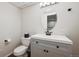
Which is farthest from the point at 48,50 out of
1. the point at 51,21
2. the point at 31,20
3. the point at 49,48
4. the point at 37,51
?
the point at 31,20

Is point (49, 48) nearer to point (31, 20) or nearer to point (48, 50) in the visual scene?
point (48, 50)

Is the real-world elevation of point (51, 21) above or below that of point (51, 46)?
above

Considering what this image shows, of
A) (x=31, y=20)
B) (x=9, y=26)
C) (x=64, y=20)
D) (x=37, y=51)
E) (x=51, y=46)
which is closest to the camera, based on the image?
(x=51, y=46)

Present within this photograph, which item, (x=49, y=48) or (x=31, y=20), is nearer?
(x=49, y=48)

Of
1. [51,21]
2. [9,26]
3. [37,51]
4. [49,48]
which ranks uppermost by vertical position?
[51,21]

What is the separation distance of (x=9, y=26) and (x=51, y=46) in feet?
4.97

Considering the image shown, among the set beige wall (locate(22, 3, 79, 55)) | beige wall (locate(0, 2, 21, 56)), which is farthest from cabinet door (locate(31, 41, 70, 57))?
beige wall (locate(0, 2, 21, 56))

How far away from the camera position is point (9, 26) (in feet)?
6.23

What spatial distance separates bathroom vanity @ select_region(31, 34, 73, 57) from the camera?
1.05 meters

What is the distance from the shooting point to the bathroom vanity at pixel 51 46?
1.05m

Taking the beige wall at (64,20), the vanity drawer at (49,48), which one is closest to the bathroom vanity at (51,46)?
the vanity drawer at (49,48)

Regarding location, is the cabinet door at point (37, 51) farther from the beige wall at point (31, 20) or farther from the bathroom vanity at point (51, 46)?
the beige wall at point (31, 20)

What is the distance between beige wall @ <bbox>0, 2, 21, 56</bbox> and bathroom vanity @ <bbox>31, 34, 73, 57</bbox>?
1022 mm

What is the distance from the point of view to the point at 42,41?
1.28 metres
